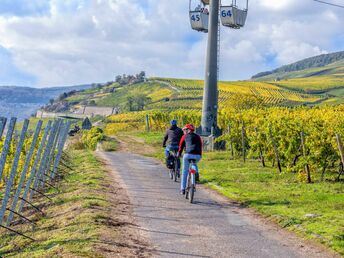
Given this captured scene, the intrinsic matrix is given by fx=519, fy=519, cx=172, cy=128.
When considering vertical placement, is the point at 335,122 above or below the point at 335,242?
above

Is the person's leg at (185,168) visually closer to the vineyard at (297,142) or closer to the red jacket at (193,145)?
the red jacket at (193,145)

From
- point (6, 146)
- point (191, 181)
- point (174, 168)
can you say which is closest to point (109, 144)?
point (174, 168)

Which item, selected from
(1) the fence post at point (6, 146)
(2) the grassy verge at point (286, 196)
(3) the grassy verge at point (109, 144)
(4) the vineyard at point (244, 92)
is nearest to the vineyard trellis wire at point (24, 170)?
(1) the fence post at point (6, 146)

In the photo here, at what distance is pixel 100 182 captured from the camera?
56.2ft

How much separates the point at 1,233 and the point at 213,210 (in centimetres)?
520

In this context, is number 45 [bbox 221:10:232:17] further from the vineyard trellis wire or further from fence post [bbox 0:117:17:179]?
fence post [bbox 0:117:17:179]

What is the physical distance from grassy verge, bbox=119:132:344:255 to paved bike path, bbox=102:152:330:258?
551 millimetres

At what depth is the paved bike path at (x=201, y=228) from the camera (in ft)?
30.2

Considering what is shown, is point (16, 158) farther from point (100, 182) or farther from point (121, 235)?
point (100, 182)

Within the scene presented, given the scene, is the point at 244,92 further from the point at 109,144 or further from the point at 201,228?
the point at 201,228

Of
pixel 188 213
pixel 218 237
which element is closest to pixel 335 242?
pixel 218 237

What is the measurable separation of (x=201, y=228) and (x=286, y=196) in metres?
4.64

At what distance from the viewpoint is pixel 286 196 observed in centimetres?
1473

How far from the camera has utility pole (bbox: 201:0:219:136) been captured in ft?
101
